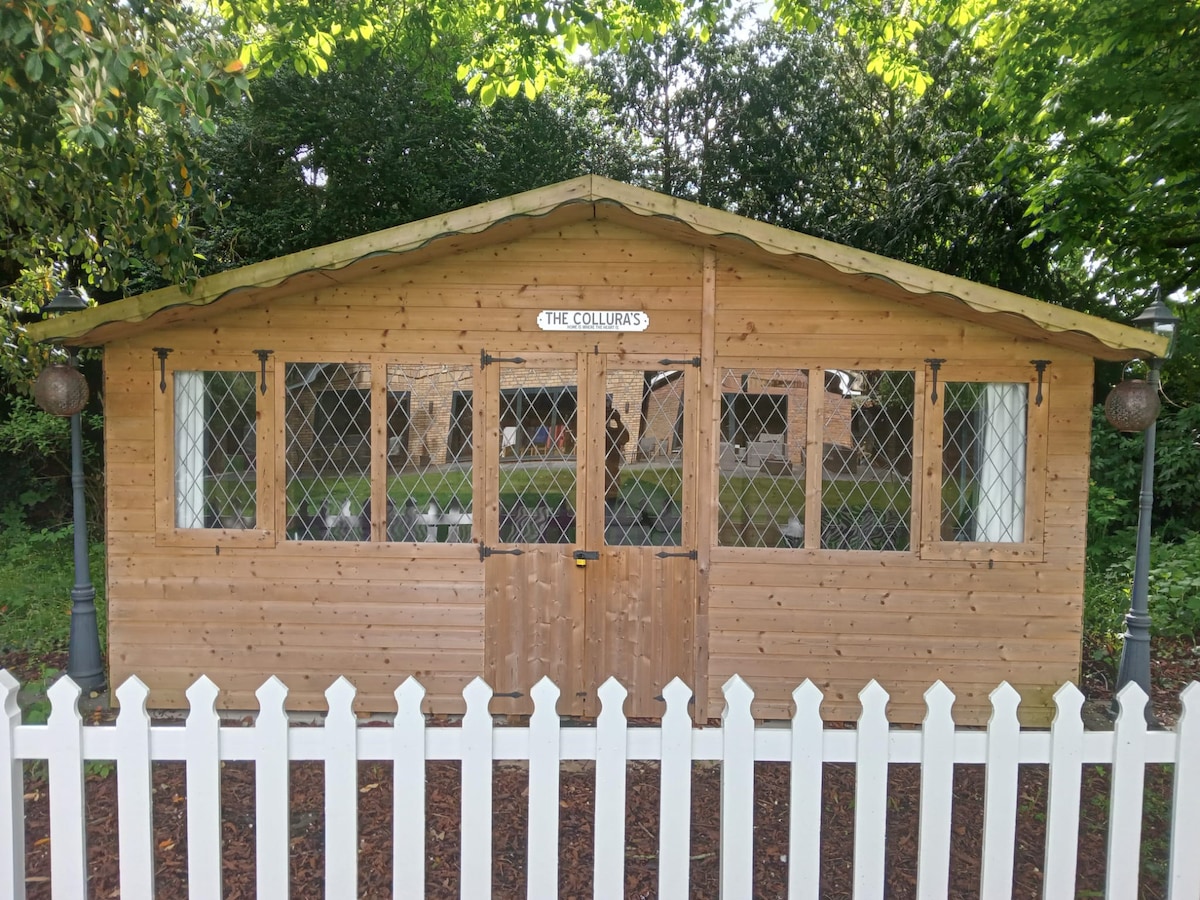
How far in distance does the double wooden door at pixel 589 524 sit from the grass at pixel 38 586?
4316mm

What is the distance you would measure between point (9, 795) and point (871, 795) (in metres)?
2.37

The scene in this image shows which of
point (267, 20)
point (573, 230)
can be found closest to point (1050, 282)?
point (573, 230)

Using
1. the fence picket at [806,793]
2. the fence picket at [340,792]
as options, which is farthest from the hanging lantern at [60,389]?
the fence picket at [806,793]

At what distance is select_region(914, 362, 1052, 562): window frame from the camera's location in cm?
466

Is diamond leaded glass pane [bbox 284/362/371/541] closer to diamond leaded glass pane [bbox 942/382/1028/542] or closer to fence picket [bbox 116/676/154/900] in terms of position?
fence picket [bbox 116/676/154/900]

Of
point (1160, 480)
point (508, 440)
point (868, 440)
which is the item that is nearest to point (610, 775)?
point (508, 440)

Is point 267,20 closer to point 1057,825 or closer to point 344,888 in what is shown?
point 344,888

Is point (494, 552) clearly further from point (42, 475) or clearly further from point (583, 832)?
point (42, 475)

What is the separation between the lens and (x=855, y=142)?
549 inches

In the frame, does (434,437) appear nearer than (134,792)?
No

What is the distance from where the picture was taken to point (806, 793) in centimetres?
211

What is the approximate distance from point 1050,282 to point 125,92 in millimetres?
12455

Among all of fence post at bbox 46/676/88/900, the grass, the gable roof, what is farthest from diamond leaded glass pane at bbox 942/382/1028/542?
the grass

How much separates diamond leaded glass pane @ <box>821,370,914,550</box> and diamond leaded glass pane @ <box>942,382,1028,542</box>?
0.25 meters
